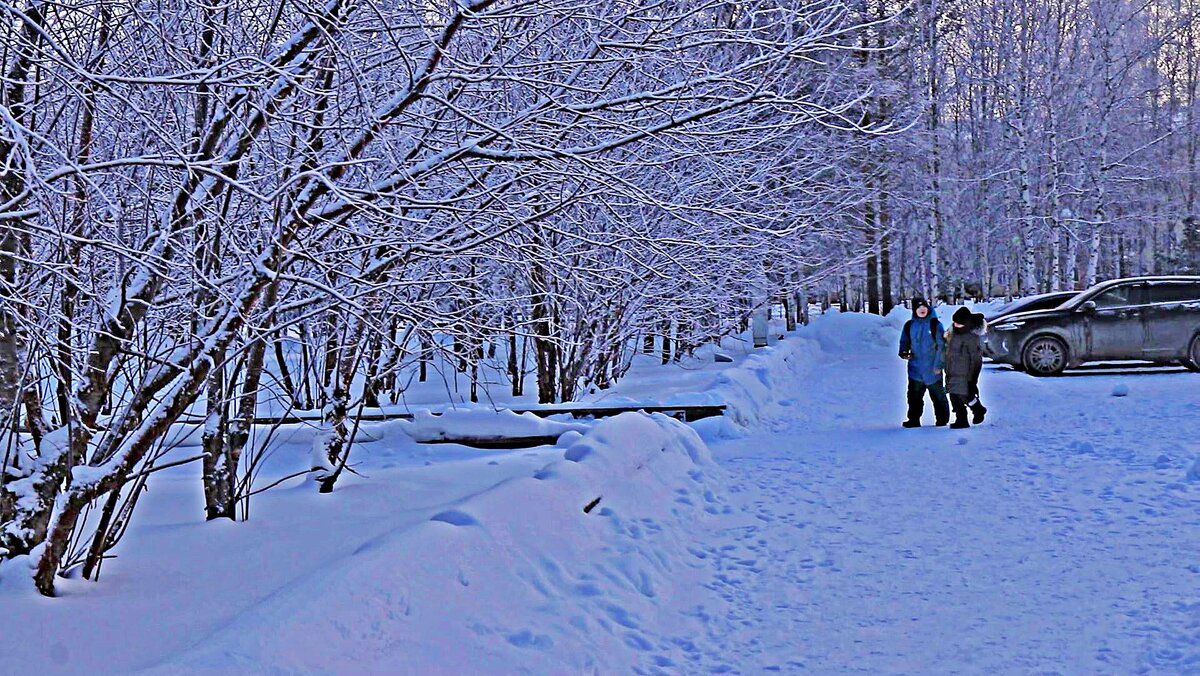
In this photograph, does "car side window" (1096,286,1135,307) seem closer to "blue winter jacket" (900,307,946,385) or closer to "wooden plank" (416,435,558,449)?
"blue winter jacket" (900,307,946,385)

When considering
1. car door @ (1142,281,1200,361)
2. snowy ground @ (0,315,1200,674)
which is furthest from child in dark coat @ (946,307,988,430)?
car door @ (1142,281,1200,361)

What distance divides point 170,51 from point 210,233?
103 cm

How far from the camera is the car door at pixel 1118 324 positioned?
17047 millimetres

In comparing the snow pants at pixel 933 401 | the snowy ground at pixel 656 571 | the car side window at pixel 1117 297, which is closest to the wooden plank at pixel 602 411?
the snowy ground at pixel 656 571

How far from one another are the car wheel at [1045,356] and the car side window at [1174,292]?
1618 millimetres

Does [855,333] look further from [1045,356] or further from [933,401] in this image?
[933,401]

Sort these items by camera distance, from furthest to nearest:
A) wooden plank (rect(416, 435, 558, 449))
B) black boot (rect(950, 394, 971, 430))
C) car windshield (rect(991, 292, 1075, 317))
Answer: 1. car windshield (rect(991, 292, 1075, 317))
2. black boot (rect(950, 394, 971, 430))
3. wooden plank (rect(416, 435, 558, 449))

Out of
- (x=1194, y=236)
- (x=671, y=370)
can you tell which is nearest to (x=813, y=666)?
(x=671, y=370)

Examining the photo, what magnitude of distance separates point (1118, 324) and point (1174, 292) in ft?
3.31

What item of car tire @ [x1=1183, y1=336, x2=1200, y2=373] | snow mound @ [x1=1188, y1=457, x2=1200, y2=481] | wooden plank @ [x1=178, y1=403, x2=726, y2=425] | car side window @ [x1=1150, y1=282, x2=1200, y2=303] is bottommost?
snow mound @ [x1=1188, y1=457, x2=1200, y2=481]

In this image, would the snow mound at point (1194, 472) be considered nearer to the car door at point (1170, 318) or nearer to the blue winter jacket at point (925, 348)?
the blue winter jacket at point (925, 348)

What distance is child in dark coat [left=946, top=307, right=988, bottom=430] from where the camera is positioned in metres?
11.7

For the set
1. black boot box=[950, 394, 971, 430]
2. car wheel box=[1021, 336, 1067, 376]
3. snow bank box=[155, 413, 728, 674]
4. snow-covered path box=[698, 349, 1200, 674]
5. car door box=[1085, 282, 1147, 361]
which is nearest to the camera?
snow bank box=[155, 413, 728, 674]

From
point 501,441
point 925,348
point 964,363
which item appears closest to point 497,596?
point 501,441
